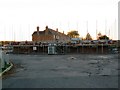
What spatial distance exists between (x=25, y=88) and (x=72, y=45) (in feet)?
173

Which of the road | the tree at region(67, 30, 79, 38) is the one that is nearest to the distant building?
the tree at region(67, 30, 79, 38)

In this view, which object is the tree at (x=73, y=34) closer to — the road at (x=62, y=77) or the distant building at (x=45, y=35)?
the distant building at (x=45, y=35)

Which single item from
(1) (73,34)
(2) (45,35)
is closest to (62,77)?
(2) (45,35)

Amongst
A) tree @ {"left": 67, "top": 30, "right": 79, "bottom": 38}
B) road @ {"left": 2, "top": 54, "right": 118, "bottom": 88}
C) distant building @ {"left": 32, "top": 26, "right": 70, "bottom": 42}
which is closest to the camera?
road @ {"left": 2, "top": 54, "right": 118, "bottom": 88}

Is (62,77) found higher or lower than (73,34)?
lower

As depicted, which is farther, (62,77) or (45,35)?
(45,35)

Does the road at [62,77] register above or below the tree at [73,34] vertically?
below

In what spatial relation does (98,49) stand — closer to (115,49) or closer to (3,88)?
(115,49)

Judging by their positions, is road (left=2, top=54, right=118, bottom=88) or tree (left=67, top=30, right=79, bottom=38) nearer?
road (left=2, top=54, right=118, bottom=88)

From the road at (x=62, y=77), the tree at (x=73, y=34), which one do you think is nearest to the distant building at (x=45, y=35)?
the tree at (x=73, y=34)

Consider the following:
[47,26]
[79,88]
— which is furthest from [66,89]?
[47,26]

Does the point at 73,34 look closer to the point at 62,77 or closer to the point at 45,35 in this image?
the point at 45,35

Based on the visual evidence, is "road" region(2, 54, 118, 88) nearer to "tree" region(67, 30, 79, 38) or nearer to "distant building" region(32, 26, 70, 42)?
"distant building" region(32, 26, 70, 42)

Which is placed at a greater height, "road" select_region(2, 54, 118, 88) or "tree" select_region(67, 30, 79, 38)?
"tree" select_region(67, 30, 79, 38)
